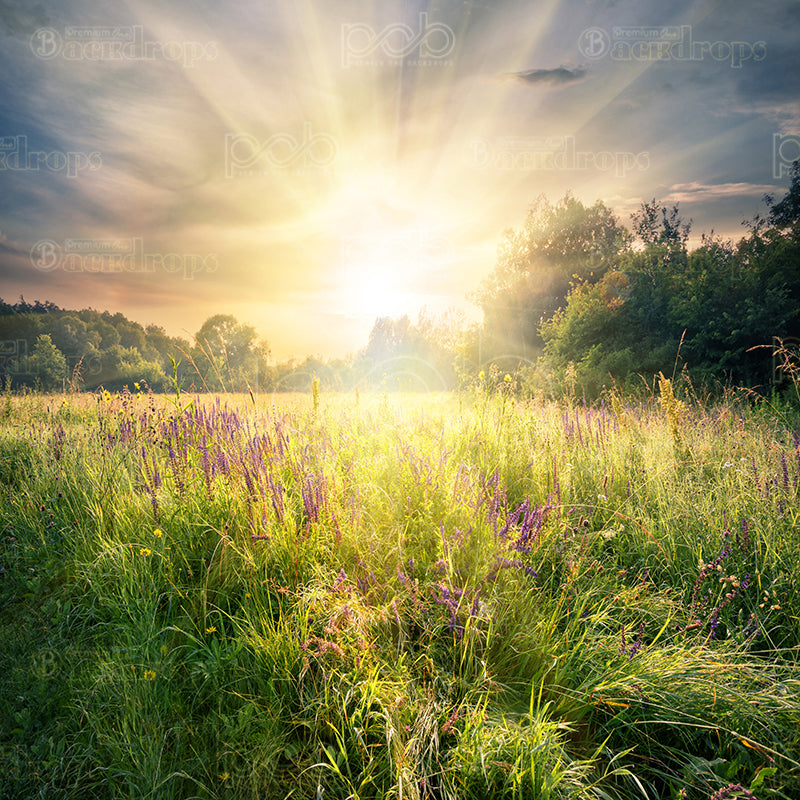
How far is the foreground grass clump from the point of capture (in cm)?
166

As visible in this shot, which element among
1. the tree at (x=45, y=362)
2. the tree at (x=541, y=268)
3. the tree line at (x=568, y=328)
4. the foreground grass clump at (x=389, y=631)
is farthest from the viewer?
the tree at (x=45, y=362)

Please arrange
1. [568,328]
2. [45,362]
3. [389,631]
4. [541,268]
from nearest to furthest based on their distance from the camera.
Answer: [389,631]
[568,328]
[541,268]
[45,362]

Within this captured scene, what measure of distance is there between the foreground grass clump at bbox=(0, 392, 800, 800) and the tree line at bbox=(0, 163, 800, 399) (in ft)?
4.60

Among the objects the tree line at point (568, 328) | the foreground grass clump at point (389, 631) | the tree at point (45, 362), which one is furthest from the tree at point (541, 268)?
the tree at point (45, 362)

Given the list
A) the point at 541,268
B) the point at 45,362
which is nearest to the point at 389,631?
the point at 541,268

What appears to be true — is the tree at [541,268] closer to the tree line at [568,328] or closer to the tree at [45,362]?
the tree line at [568,328]

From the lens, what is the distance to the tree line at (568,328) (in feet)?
46.3

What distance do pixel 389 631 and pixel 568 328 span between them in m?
18.1

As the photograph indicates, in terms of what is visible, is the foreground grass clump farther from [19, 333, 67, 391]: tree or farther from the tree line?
[19, 333, 67, 391]: tree

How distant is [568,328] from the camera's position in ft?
59.6

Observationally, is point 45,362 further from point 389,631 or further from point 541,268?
point 389,631

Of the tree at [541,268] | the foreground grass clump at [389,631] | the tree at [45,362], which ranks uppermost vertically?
the tree at [541,268]

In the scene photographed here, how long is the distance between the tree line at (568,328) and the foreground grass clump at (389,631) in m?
1.40

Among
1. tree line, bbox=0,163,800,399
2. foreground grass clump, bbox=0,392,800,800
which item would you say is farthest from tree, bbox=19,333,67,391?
foreground grass clump, bbox=0,392,800,800
